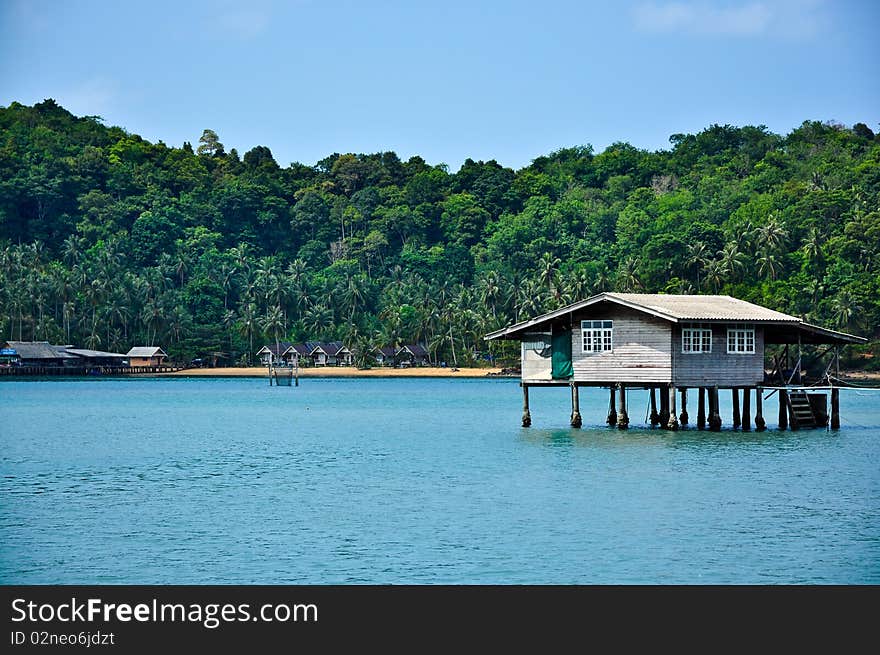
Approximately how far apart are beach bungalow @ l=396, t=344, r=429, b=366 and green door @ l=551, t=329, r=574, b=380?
9797 cm

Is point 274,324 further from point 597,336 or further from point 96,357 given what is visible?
point 597,336

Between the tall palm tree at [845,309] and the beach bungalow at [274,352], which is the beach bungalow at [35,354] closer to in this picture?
the beach bungalow at [274,352]

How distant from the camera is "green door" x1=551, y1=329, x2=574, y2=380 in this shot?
44.7 metres

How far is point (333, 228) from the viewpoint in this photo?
19050cm

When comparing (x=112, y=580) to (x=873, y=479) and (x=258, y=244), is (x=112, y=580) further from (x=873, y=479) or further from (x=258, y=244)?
(x=258, y=244)

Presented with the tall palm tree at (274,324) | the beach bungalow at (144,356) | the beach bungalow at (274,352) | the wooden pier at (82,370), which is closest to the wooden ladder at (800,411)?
the beach bungalow at (274,352)

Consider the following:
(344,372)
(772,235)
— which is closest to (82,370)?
(344,372)

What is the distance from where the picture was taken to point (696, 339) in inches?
1699

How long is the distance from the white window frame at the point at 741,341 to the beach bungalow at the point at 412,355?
326 feet

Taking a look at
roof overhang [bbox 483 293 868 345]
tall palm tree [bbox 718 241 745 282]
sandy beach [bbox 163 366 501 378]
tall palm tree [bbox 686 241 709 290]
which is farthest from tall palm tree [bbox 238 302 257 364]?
roof overhang [bbox 483 293 868 345]

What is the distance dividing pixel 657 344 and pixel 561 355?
12.3 feet
